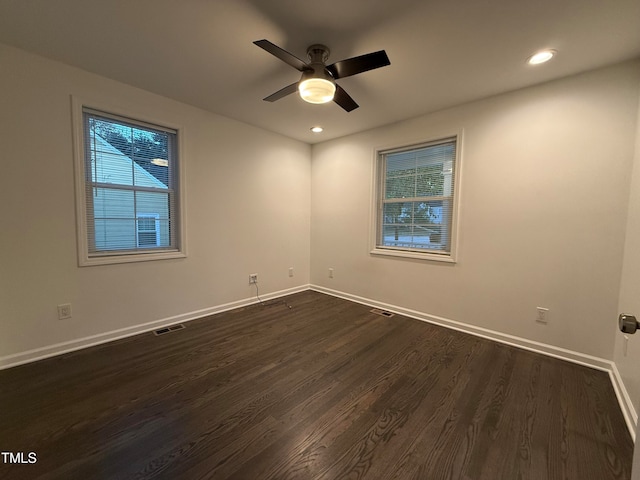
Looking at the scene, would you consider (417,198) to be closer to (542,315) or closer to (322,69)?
(542,315)

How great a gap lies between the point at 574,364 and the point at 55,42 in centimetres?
494

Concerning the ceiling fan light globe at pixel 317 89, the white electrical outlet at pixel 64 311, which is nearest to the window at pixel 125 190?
the white electrical outlet at pixel 64 311

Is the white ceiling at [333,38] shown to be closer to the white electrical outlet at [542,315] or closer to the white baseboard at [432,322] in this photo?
the white electrical outlet at [542,315]

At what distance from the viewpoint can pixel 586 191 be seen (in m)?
2.26

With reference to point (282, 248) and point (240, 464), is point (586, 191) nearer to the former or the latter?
point (240, 464)

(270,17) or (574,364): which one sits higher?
(270,17)

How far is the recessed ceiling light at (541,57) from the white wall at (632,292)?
33.3 inches

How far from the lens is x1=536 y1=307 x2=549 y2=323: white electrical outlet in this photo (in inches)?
97.0

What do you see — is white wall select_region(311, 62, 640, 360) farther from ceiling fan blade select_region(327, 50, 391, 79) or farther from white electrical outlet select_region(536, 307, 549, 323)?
ceiling fan blade select_region(327, 50, 391, 79)

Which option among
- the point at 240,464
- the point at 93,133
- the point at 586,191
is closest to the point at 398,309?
the point at 586,191

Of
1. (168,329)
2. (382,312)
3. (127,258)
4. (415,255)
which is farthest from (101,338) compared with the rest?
(415,255)

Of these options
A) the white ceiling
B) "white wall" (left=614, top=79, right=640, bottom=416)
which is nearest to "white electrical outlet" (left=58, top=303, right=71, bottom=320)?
the white ceiling

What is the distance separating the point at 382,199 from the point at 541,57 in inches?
81.0

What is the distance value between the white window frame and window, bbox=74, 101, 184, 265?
250 cm
